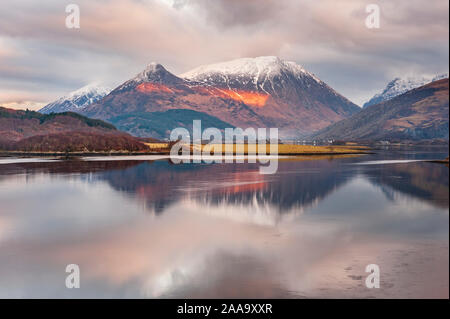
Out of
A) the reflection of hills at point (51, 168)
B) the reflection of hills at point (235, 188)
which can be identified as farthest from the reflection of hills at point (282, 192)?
the reflection of hills at point (51, 168)

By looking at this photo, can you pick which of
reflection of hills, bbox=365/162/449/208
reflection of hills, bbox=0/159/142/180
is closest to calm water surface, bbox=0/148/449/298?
reflection of hills, bbox=365/162/449/208

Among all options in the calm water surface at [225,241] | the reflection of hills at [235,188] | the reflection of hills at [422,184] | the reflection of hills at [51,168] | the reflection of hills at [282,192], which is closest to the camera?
the calm water surface at [225,241]

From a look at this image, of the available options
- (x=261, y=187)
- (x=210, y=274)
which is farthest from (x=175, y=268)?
(x=261, y=187)

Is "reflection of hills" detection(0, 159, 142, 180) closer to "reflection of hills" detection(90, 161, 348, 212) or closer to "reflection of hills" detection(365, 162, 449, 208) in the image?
"reflection of hills" detection(90, 161, 348, 212)

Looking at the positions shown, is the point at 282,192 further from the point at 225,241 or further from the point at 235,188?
the point at 225,241

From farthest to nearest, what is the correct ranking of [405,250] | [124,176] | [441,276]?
[124,176] < [405,250] < [441,276]

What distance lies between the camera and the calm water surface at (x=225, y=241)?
23.3 m

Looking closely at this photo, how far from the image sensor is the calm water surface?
76.4 feet

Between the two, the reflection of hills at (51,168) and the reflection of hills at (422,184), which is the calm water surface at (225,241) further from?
the reflection of hills at (51,168)

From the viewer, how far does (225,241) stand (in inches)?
1310
